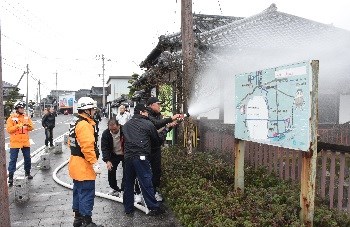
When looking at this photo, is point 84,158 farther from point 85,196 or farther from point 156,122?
point 156,122

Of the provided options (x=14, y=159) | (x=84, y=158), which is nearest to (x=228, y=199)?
(x=84, y=158)

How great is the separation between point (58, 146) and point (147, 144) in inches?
416

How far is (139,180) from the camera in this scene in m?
5.90

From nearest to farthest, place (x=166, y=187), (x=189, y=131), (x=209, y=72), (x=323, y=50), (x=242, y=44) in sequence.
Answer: (x=166, y=187)
(x=189, y=131)
(x=209, y=72)
(x=242, y=44)
(x=323, y=50)

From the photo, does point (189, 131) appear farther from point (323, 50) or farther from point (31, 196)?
point (323, 50)

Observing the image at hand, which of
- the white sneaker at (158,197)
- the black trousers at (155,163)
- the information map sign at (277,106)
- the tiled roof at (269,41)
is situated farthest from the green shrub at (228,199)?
the tiled roof at (269,41)

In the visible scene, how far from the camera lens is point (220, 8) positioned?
11.0 m

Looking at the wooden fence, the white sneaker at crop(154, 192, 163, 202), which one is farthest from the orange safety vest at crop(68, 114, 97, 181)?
the wooden fence

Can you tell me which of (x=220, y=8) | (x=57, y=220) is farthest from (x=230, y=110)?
(x=57, y=220)

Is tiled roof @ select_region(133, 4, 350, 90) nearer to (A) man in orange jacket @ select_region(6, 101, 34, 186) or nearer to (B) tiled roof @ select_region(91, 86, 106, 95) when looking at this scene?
(A) man in orange jacket @ select_region(6, 101, 34, 186)

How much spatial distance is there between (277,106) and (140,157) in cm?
246

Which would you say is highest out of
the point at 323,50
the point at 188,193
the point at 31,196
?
the point at 323,50

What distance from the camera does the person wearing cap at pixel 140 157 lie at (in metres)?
5.84

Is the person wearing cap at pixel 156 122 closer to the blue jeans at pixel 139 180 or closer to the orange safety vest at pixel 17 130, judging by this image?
the blue jeans at pixel 139 180
